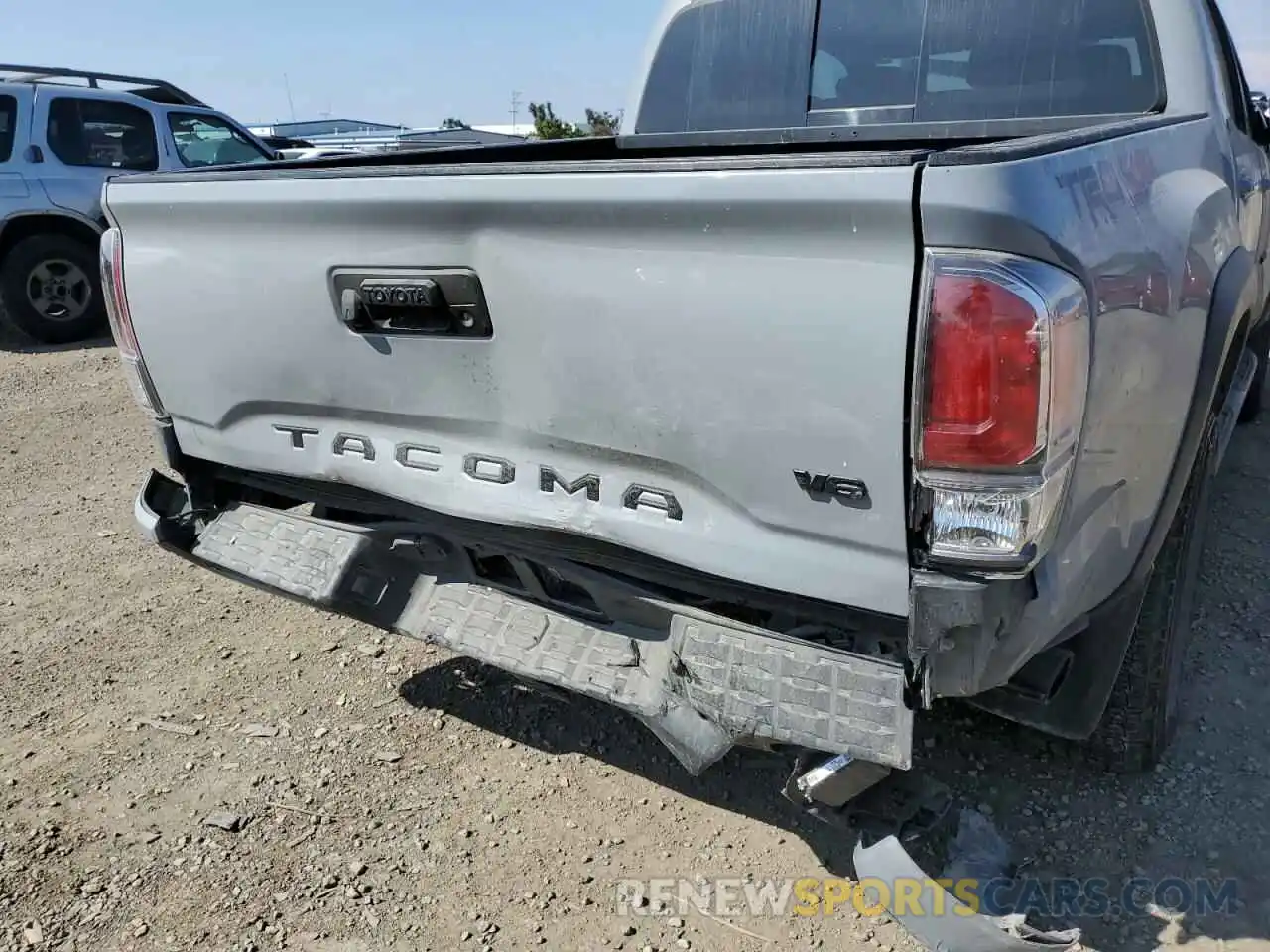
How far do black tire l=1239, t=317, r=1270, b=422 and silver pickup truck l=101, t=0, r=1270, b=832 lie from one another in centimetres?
140

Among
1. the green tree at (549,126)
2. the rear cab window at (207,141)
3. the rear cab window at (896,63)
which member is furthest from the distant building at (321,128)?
the rear cab window at (896,63)

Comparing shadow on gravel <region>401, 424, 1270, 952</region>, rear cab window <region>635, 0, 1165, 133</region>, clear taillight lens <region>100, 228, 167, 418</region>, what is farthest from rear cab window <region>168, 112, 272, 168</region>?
shadow on gravel <region>401, 424, 1270, 952</region>

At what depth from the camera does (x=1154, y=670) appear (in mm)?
2514

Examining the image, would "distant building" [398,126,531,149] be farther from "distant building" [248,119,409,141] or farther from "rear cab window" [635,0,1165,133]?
"distant building" [248,119,409,141]

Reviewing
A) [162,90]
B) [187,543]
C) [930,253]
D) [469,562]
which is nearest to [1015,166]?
[930,253]

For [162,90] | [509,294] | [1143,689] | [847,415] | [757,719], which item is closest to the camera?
[847,415]

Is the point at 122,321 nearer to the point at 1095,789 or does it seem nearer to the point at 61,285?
the point at 1095,789

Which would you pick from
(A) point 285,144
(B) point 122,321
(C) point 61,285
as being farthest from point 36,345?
(B) point 122,321

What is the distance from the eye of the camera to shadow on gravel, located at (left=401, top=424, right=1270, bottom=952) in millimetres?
2281

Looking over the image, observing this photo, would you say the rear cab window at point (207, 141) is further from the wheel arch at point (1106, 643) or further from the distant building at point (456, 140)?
the wheel arch at point (1106, 643)

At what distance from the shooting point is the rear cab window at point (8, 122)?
26.0ft

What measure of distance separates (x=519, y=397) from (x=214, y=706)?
1.71 m

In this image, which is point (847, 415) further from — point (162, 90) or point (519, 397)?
point (162, 90)

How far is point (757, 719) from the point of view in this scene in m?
1.88
